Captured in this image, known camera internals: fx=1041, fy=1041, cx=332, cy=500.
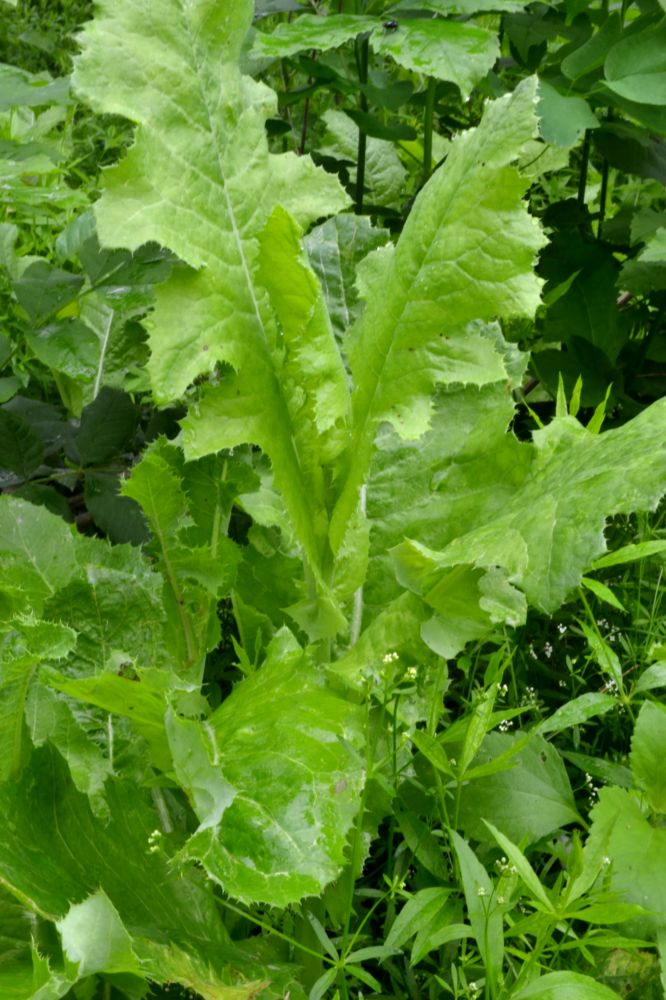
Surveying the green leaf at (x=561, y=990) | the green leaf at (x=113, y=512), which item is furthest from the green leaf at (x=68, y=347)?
the green leaf at (x=561, y=990)

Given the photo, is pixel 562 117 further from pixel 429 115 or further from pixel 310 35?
pixel 310 35

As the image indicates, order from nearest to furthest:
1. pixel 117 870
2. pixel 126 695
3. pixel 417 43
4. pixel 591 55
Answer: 1. pixel 126 695
2. pixel 117 870
3. pixel 417 43
4. pixel 591 55

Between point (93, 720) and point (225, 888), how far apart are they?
0.43 m

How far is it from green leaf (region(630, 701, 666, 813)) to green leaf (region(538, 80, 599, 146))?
920 millimetres

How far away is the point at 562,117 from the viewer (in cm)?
167

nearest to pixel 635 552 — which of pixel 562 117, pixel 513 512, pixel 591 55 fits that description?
pixel 513 512

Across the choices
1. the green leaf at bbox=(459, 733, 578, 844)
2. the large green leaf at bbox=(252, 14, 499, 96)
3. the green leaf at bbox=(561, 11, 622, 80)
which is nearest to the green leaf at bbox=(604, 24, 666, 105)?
the green leaf at bbox=(561, 11, 622, 80)

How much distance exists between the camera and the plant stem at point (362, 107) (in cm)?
194

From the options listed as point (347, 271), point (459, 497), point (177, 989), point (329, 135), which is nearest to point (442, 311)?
point (459, 497)

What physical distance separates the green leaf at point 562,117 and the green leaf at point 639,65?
62 millimetres

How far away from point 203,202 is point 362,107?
1002 mm

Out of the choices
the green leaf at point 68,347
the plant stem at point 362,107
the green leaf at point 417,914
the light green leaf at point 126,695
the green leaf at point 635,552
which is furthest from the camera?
the plant stem at point 362,107

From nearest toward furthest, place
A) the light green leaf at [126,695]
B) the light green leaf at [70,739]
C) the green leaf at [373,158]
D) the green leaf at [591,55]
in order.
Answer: the light green leaf at [126,695] < the light green leaf at [70,739] < the green leaf at [591,55] < the green leaf at [373,158]

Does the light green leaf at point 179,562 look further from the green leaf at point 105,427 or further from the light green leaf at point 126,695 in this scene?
the green leaf at point 105,427
